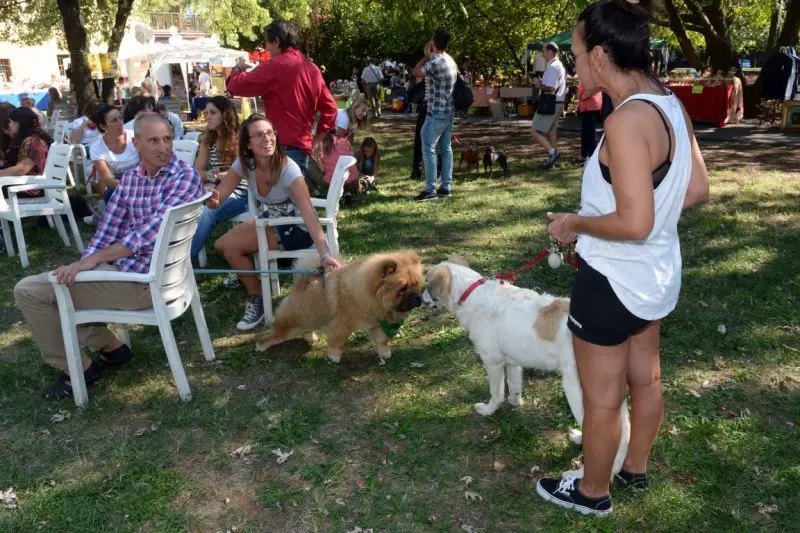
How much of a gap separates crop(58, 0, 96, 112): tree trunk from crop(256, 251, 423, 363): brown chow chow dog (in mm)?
14663

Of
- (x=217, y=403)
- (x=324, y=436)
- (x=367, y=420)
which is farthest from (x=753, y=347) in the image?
(x=217, y=403)

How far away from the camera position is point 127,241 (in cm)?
357

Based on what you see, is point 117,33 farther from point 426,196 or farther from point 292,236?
point 292,236

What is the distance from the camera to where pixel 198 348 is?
15.0 ft

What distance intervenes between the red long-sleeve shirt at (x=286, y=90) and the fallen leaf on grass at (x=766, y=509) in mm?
4579

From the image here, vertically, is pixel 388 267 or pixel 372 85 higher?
pixel 372 85

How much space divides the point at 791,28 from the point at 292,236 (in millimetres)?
16975

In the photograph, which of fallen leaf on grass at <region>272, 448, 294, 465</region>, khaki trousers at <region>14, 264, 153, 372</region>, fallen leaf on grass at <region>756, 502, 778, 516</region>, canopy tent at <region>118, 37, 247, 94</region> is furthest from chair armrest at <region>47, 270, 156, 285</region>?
canopy tent at <region>118, 37, 247, 94</region>

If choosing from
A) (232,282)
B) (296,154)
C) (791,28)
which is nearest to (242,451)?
(232,282)

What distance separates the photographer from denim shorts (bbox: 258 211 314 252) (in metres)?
4.81

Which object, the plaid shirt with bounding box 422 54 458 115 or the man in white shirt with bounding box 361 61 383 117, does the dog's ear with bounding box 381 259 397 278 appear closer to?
the plaid shirt with bounding box 422 54 458 115

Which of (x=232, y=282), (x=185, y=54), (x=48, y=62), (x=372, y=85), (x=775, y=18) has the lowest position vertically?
(x=232, y=282)

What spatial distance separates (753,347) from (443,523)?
107 inches

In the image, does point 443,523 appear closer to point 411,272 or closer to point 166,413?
point 411,272
